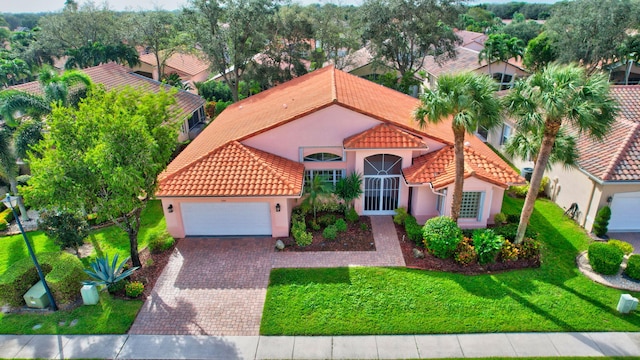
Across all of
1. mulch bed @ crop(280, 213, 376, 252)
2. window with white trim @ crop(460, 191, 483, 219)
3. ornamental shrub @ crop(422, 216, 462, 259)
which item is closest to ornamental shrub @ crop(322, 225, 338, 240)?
mulch bed @ crop(280, 213, 376, 252)

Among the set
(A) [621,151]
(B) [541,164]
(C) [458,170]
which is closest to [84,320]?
(C) [458,170]

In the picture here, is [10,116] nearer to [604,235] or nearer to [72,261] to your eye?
[72,261]

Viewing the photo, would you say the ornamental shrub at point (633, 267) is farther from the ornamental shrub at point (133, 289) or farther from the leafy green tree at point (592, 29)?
the leafy green tree at point (592, 29)

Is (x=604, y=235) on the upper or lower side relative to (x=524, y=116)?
lower

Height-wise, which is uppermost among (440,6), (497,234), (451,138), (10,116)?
(440,6)

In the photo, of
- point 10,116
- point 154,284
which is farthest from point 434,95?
point 10,116

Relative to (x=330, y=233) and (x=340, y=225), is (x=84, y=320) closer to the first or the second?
(x=330, y=233)

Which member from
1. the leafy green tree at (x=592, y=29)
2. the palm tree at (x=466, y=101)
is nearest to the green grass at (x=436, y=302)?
the palm tree at (x=466, y=101)
